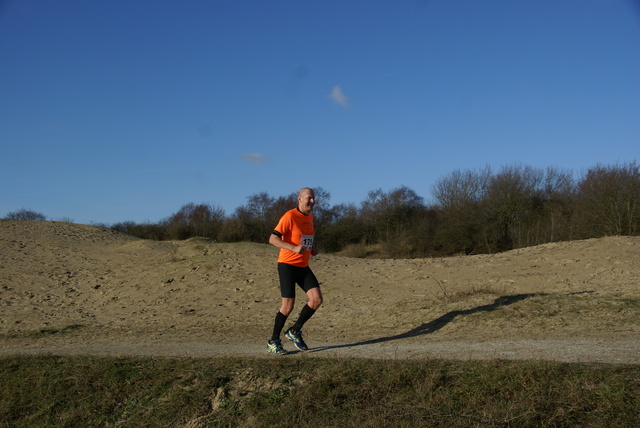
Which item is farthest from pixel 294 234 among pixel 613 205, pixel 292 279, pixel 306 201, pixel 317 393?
pixel 613 205

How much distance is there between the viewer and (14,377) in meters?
6.43

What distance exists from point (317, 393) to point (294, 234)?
2314 mm

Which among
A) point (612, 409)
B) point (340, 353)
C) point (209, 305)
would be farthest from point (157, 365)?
point (209, 305)

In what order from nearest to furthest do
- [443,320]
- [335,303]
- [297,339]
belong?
[297,339] → [443,320] → [335,303]

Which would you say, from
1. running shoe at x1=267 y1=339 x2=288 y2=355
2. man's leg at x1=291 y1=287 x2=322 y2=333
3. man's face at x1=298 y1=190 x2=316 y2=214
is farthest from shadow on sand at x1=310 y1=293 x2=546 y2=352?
man's face at x1=298 y1=190 x2=316 y2=214

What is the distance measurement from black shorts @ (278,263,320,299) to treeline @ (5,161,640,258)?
20747 millimetres

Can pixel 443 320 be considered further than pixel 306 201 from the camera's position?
Yes

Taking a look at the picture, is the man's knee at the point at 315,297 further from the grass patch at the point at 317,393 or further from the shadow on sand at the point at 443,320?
the shadow on sand at the point at 443,320

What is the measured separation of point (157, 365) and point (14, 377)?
5.90 feet

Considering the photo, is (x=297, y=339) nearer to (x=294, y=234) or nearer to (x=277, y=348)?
(x=277, y=348)

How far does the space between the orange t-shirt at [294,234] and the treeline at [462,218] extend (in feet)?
68.3

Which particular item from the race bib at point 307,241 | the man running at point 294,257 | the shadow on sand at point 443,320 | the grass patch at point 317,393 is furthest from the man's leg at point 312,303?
the shadow on sand at point 443,320

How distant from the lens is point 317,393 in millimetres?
5074

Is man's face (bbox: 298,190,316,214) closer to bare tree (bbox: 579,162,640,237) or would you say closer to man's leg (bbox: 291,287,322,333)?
man's leg (bbox: 291,287,322,333)
